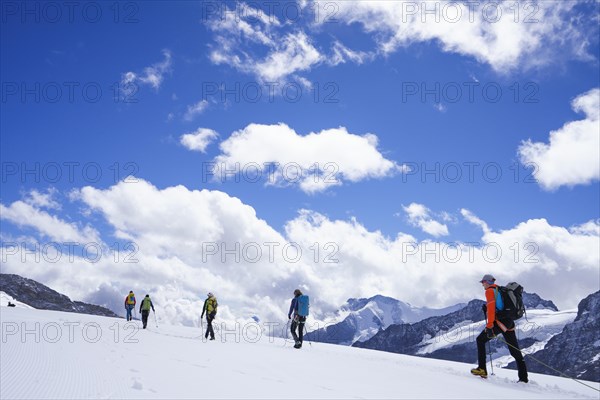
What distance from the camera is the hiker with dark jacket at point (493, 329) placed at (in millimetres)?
11578

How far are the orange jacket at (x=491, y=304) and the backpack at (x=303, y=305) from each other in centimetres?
857

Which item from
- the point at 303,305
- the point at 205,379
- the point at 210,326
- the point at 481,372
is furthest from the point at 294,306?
the point at 205,379

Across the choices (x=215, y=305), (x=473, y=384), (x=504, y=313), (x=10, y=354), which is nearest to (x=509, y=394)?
(x=473, y=384)

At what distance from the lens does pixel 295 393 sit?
23.6 ft

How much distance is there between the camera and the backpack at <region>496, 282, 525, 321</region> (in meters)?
11.7

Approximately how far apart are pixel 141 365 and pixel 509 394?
7.35 m

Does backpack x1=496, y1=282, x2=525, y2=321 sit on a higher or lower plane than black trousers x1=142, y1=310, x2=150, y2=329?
higher

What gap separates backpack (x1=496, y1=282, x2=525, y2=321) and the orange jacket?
11 cm

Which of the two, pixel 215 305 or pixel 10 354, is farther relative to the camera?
pixel 215 305

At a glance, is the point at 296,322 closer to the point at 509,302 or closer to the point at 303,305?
the point at 303,305

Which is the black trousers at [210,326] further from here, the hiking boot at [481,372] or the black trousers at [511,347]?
the black trousers at [511,347]

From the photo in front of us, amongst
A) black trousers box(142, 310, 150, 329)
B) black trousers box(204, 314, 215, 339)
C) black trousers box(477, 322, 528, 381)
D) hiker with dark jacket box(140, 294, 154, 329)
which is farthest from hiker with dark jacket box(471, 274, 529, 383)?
hiker with dark jacket box(140, 294, 154, 329)

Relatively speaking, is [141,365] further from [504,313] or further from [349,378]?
[504,313]

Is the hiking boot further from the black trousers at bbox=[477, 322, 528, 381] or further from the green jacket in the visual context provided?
the green jacket
